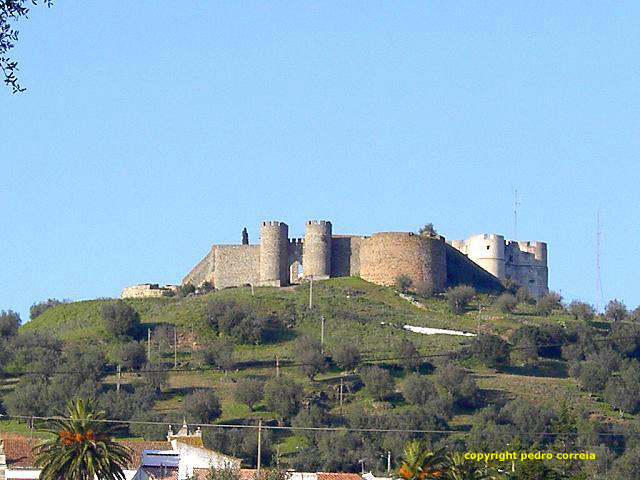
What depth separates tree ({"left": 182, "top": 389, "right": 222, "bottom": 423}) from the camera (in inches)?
2805

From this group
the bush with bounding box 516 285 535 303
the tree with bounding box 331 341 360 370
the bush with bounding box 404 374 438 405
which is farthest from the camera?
the bush with bounding box 516 285 535 303

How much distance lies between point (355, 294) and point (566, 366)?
41.3 feet

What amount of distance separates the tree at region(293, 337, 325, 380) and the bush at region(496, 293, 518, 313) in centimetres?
1320

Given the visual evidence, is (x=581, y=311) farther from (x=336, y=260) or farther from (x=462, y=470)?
(x=462, y=470)

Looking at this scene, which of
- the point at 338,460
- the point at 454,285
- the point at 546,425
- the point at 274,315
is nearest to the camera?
the point at 338,460

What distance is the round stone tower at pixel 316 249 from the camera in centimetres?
9119

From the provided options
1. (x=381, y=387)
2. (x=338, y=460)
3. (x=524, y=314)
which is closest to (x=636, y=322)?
(x=524, y=314)

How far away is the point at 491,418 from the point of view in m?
72.5

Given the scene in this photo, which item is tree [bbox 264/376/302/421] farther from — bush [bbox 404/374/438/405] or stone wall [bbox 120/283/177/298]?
stone wall [bbox 120/283/177/298]

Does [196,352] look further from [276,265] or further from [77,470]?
[77,470]

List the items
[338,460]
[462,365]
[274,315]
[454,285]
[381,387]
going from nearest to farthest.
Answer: [338,460]
[381,387]
[462,365]
[274,315]
[454,285]

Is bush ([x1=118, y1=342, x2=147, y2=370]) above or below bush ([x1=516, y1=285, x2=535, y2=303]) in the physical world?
below

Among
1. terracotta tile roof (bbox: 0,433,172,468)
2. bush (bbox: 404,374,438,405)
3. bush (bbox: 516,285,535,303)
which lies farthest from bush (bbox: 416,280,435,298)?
terracotta tile roof (bbox: 0,433,172,468)

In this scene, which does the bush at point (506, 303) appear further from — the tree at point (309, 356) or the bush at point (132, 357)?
the bush at point (132, 357)
